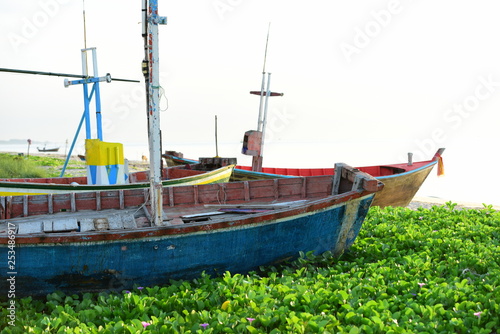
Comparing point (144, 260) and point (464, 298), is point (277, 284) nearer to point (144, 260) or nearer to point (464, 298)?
point (144, 260)

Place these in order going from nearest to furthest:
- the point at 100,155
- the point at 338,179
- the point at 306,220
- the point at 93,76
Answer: the point at 306,220, the point at 338,179, the point at 100,155, the point at 93,76

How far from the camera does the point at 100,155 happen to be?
9.54m

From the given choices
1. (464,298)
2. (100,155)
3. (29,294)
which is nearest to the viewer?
(464,298)

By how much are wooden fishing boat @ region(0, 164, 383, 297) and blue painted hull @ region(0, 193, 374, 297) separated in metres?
0.01

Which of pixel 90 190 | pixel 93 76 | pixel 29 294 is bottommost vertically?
pixel 29 294

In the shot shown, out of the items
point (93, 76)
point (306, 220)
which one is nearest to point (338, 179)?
point (306, 220)

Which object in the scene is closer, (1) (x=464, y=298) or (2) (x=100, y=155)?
(1) (x=464, y=298)

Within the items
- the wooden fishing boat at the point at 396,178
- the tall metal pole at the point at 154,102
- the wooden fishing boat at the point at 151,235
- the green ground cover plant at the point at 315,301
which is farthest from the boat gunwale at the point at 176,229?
the wooden fishing boat at the point at 396,178

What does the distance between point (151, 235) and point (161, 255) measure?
360 mm

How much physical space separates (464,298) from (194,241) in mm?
3402

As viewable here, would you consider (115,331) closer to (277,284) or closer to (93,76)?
(277,284)

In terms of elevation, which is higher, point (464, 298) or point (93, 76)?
point (93, 76)

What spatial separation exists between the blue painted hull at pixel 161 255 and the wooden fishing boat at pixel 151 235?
0.01m

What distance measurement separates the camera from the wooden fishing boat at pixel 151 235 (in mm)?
5613
